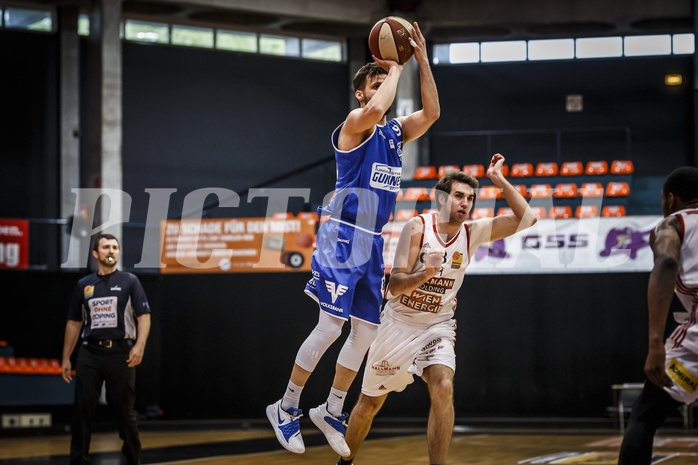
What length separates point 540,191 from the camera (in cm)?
1609

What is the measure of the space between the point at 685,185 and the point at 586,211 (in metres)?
10.5

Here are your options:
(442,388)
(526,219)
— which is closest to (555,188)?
(526,219)

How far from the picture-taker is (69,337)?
27.6 ft

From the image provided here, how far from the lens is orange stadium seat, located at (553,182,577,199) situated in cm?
1580

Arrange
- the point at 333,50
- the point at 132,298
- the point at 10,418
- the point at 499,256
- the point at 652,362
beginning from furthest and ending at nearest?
the point at 333,50, the point at 499,256, the point at 10,418, the point at 132,298, the point at 652,362

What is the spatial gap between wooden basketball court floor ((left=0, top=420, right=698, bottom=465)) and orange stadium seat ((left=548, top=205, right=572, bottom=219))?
355 cm

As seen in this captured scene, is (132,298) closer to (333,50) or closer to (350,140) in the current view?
(350,140)

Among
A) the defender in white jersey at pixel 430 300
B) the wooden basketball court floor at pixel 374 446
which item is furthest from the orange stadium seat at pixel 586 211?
the defender in white jersey at pixel 430 300

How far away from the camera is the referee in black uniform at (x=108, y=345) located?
7953 millimetres

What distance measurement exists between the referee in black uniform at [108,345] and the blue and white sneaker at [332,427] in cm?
293

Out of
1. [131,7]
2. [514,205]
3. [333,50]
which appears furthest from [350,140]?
[333,50]

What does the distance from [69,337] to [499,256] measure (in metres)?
7.33

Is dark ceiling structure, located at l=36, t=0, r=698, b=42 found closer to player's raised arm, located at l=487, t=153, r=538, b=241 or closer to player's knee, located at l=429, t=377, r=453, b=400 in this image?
player's raised arm, located at l=487, t=153, r=538, b=241

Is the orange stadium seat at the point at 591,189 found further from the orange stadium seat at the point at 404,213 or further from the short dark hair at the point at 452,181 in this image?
the short dark hair at the point at 452,181
